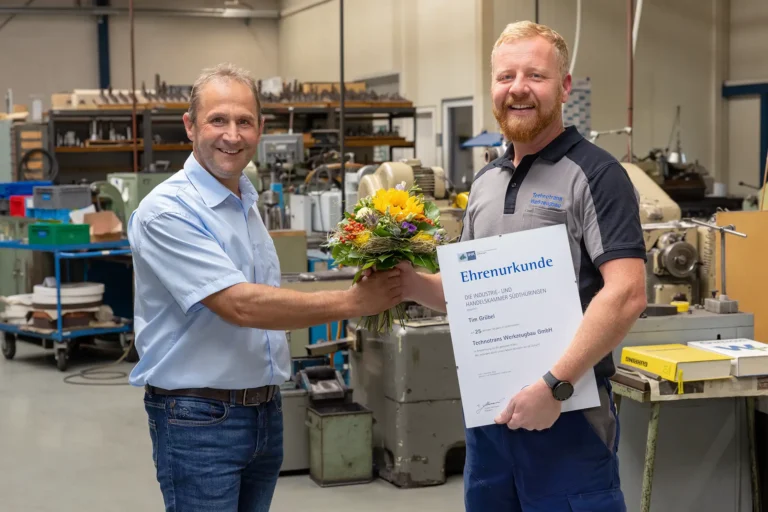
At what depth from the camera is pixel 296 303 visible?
197cm

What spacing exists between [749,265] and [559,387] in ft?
6.42

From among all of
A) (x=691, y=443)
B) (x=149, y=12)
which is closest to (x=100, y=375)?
(x=691, y=443)

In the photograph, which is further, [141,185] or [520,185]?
[141,185]

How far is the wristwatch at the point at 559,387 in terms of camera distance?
1773 mm

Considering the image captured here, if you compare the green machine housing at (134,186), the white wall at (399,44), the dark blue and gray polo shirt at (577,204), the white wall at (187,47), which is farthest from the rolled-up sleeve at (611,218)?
the white wall at (187,47)

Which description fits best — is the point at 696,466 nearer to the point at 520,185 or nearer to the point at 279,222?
the point at 520,185

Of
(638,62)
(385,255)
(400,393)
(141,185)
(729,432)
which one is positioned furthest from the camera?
(638,62)

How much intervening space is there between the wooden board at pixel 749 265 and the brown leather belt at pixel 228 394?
6.82 ft

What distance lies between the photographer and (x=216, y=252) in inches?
76.1

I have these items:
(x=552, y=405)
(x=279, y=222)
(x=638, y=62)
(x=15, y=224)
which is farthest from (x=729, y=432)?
(x=638, y=62)

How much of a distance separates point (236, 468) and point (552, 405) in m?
0.67

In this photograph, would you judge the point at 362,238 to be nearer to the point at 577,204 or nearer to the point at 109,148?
the point at 577,204

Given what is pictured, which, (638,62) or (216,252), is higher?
(638,62)

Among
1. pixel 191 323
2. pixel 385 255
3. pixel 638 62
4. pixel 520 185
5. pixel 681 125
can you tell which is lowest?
pixel 191 323
